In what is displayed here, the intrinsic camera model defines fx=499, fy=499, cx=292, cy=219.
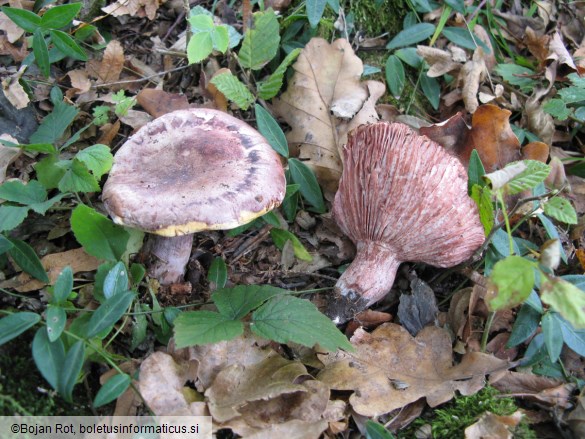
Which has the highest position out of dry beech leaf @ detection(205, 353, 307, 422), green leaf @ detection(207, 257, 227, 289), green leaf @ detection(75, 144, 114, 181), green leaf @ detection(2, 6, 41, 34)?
green leaf @ detection(2, 6, 41, 34)

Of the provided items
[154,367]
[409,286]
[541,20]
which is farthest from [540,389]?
[541,20]

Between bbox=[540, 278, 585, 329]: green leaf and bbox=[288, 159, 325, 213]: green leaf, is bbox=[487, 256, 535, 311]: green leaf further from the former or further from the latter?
bbox=[288, 159, 325, 213]: green leaf

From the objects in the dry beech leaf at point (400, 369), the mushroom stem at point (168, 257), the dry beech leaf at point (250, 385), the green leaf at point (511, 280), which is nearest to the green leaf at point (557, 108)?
the dry beech leaf at point (400, 369)

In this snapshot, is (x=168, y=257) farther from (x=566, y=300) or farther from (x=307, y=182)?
(x=566, y=300)

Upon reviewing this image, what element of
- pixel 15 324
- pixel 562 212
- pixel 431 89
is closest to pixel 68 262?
pixel 15 324

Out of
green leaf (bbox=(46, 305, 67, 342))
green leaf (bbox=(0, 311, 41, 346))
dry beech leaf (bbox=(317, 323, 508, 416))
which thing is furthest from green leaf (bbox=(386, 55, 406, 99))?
green leaf (bbox=(0, 311, 41, 346))
